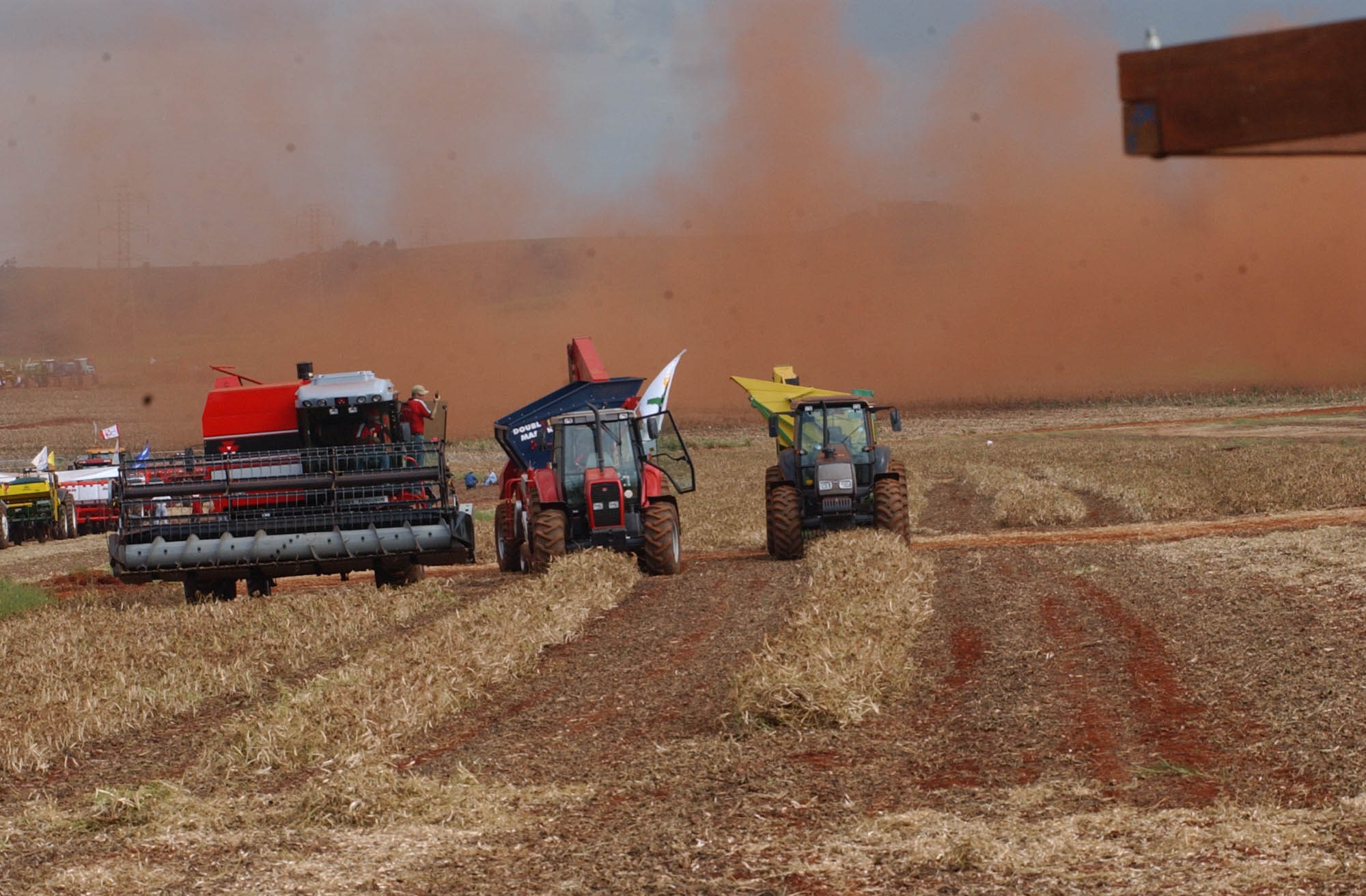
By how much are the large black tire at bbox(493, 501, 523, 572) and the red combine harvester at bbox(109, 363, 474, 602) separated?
249 centimetres

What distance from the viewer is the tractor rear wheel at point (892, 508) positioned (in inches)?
757

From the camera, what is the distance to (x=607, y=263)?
10044cm

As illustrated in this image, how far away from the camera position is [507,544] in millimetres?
20203

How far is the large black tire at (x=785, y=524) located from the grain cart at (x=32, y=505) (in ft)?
67.6

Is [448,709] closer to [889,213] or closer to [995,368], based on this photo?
[995,368]

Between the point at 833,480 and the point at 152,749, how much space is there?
1199 centimetres

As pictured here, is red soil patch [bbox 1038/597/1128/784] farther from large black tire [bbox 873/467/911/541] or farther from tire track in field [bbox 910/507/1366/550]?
tire track in field [bbox 910/507/1366/550]

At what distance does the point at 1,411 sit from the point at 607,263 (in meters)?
42.0

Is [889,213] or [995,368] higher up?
[889,213]

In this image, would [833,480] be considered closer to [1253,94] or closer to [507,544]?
[507,544]

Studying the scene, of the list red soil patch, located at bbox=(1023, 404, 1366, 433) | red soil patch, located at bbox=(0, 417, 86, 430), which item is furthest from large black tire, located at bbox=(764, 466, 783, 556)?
red soil patch, located at bbox=(0, 417, 86, 430)

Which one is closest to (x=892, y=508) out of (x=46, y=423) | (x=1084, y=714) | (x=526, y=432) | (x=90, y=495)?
(x=526, y=432)

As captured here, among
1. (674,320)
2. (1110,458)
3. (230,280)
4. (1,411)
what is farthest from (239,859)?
(1,411)

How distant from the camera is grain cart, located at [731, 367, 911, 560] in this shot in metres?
19.5
